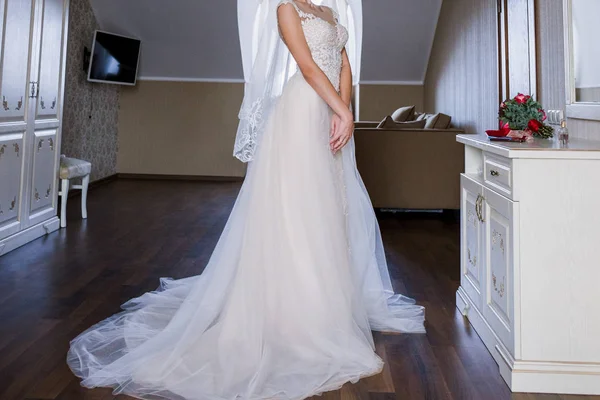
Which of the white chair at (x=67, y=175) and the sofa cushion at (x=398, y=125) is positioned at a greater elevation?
the sofa cushion at (x=398, y=125)

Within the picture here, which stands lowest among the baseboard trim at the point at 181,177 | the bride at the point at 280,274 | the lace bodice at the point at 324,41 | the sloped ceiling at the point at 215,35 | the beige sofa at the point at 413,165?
the bride at the point at 280,274

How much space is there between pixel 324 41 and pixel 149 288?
5.44 feet

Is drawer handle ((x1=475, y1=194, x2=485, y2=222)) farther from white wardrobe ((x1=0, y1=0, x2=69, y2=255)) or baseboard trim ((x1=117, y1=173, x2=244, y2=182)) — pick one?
baseboard trim ((x1=117, y1=173, x2=244, y2=182))

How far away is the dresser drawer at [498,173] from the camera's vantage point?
2006mm

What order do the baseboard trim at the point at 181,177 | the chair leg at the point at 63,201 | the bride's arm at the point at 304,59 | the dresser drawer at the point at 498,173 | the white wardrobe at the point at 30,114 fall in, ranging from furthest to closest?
the baseboard trim at the point at 181,177 < the chair leg at the point at 63,201 < the white wardrobe at the point at 30,114 < the bride's arm at the point at 304,59 < the dresser drawer at the point at 498,173

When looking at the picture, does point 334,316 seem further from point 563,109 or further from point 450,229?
point 450,229

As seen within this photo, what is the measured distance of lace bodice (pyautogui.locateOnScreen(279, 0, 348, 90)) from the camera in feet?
7.09

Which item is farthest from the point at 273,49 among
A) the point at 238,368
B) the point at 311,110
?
the point at 238,368

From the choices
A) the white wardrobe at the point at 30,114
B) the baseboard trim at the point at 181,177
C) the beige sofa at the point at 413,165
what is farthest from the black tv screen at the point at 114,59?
the beige sofa at the point at 413,165

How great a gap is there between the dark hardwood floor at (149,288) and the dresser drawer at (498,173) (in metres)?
0.64

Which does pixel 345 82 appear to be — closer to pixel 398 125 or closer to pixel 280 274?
pixel 280 274

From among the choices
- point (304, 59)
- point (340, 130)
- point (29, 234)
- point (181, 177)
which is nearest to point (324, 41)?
point (304, 59)

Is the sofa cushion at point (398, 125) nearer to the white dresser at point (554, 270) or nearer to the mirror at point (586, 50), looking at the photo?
the mirror at point (586, 50)

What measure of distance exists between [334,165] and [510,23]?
2.61m
